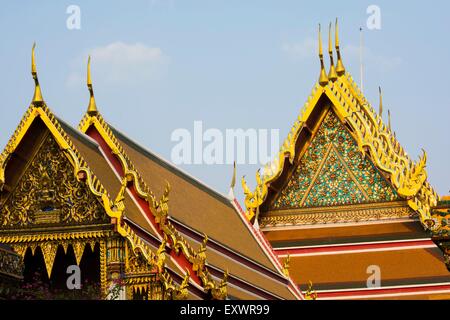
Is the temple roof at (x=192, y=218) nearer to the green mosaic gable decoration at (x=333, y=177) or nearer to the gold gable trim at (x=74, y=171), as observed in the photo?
the gold gable trim at (x=74, y=171)

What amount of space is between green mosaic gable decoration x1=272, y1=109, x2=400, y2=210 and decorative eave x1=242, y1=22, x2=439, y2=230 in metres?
0.23

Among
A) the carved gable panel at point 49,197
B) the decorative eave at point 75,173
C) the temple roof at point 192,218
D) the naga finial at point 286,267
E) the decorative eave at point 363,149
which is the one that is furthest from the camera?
the decorative eave at point 363,149

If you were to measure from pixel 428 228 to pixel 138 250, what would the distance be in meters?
7.94

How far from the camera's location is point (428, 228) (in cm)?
2658

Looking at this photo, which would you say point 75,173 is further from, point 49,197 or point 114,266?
point 114,266

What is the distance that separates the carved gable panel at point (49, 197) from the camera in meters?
20.4

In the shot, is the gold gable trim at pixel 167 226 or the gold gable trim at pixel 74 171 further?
the gold gable trim at pixel 167 226

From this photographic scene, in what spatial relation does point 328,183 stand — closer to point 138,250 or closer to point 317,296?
point 317,296

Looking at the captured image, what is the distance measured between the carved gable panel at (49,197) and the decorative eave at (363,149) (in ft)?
25.2

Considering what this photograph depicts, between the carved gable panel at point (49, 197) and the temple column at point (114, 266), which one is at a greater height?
the carved gable panel at point (49, 197)

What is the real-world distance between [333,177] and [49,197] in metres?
8.68

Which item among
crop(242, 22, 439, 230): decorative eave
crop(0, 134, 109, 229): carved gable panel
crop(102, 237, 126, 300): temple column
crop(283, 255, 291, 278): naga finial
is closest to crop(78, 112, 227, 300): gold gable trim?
crop(102, 237, 126, 300): temple column

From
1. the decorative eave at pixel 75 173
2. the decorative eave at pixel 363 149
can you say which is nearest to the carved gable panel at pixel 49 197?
the decorative eave at pixel 75 173
